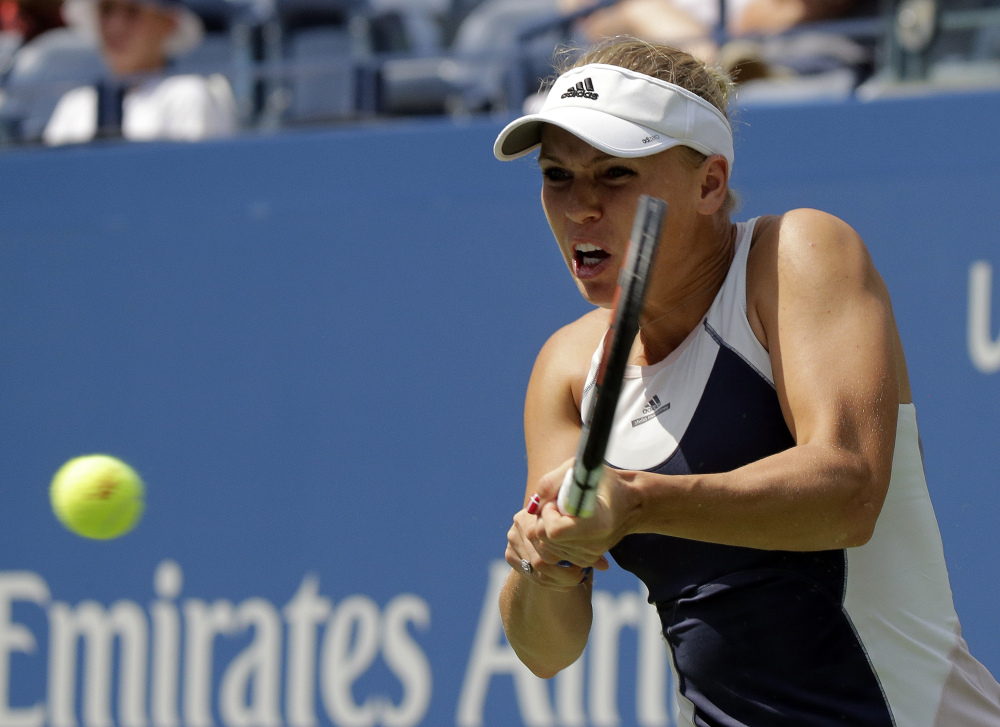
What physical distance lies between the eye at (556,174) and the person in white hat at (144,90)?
8.61 ft

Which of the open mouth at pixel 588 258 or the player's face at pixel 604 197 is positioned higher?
the player's face at pixel 604 197

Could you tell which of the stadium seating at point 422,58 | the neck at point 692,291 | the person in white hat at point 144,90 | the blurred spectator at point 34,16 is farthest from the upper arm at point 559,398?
the blurred spectator at point 34,16

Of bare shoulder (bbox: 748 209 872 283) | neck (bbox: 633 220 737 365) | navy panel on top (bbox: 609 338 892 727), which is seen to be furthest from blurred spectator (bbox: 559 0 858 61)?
navy panel on top (bbox: 609 338 892 727)

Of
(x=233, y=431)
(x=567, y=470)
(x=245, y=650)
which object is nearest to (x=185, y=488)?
(x=233, y=431)

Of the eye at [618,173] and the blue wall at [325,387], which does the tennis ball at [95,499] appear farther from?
the eye at [618,173]

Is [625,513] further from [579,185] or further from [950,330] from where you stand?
[950,330]

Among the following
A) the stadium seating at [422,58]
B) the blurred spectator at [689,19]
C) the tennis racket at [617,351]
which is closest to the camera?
the tennis racket at [617,351]

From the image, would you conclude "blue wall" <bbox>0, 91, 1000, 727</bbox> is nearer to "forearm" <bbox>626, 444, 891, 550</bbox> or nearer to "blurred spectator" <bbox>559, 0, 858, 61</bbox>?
"blurred spectator" <bbox>559, 0, 858, 61</bbox>

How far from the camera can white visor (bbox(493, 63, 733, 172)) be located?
1.54 meters

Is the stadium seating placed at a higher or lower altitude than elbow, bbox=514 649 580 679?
higher

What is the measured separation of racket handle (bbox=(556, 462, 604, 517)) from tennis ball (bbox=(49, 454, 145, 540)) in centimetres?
177

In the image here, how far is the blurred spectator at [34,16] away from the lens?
5352 mm

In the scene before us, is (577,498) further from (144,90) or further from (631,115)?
(144,90)

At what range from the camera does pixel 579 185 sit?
1.62 meters
